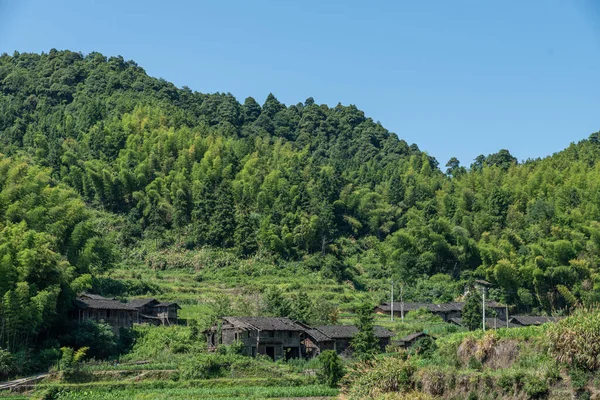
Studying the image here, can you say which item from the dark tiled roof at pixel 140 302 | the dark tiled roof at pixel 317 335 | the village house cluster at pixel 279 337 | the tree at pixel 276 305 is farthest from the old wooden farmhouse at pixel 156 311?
the dark tiled roof at pixel 317 335

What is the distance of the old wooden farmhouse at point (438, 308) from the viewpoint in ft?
170

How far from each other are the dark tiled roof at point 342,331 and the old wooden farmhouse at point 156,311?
924 centimetres

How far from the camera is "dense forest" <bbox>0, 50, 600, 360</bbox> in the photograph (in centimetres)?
4969

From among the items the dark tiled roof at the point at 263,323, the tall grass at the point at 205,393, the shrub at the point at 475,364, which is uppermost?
the dark tiled roof at the point at 263,323

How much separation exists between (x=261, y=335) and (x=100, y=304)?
9.22m

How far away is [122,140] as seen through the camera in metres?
76.4

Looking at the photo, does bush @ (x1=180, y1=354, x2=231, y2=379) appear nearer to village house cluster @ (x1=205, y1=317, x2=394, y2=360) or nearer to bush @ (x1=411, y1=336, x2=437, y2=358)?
village house cluster @ (x1=205, y1=317, x2=394, y2=360)

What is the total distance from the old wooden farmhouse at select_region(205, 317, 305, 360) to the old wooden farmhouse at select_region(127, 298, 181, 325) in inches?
177

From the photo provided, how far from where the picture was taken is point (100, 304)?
137 feet

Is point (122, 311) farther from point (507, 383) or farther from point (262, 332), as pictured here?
point (507, 383)

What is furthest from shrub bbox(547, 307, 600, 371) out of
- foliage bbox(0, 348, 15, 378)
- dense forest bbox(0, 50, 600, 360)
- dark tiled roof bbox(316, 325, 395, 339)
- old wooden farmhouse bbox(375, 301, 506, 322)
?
old wooden farmhouse bbox(375, 301, 506, 322)

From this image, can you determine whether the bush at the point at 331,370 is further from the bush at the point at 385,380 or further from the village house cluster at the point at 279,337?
the village house cluster at the point at 279,337

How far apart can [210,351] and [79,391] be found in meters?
9.76

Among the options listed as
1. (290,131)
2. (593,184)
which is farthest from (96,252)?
(290,131)
